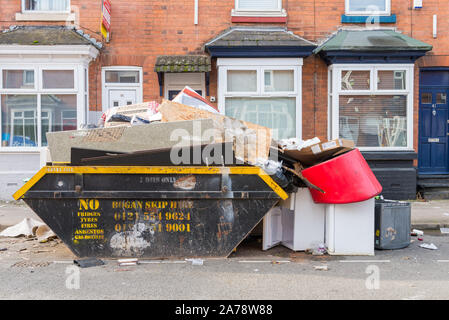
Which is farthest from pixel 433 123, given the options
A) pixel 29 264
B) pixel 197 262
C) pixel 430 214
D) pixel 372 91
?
pixel 29 264

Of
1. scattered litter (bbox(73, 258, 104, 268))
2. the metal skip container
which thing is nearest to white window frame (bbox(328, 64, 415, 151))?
the metal skip container

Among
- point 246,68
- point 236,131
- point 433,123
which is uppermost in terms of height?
point 246,68

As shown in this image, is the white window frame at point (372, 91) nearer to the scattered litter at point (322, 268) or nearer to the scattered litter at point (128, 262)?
the scattered litter at point (322, 268)

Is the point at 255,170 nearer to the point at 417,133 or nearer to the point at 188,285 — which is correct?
the point at 188,285

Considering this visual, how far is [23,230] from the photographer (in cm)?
779

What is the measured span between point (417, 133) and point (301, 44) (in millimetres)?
3544

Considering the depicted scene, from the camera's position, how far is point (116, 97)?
11.5 m

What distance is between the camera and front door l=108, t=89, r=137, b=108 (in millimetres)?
11523

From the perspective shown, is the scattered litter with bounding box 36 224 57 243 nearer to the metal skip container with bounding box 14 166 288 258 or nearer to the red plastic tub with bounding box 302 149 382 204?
the metal skip container with bounding box 14 166 288 258

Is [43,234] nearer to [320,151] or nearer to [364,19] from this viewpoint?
[320,151]

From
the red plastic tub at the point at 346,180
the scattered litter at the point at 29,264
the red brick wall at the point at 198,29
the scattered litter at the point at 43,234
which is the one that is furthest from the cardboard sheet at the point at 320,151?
the red brick wall at the point at 198,29

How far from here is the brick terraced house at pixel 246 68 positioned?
1115 cm

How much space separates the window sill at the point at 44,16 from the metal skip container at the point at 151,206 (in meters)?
6.63

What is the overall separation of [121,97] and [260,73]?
3.35 m
